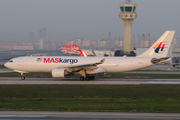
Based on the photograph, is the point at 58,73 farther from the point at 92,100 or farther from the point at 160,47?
the point at 160,47

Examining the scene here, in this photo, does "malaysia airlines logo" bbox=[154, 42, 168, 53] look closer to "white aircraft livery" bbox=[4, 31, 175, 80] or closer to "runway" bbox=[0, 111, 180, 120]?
"white aircraft livery" bbox=[4, 31, 175, 80]

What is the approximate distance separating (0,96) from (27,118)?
9.54m

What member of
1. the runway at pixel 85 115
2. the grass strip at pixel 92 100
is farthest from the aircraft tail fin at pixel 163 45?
the runway at pixel 85 115

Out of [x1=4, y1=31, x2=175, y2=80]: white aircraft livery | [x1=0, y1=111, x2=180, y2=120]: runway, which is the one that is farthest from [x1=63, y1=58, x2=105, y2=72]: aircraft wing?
[x1=0, y1=111, x2=180, y2=120]: runway

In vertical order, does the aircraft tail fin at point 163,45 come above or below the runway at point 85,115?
above

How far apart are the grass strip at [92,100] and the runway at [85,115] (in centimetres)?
116

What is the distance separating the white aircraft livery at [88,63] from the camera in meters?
34.6

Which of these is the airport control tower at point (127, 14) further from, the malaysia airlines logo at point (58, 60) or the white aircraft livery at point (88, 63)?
the malaysia airlines logo at point (58, 60)

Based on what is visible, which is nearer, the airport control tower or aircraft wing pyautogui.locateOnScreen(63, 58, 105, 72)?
aircraft wing pyautogui.locateOnScreen(63, 58, 105, 72)

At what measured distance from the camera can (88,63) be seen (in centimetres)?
3550

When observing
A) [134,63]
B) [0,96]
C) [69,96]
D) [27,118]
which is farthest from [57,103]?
[134,63]

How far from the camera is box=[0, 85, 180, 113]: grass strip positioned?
16594 millimetres

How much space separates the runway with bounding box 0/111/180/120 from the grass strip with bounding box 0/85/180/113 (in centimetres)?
116

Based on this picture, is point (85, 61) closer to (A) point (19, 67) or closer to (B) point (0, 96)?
(A) point (19, 67)
